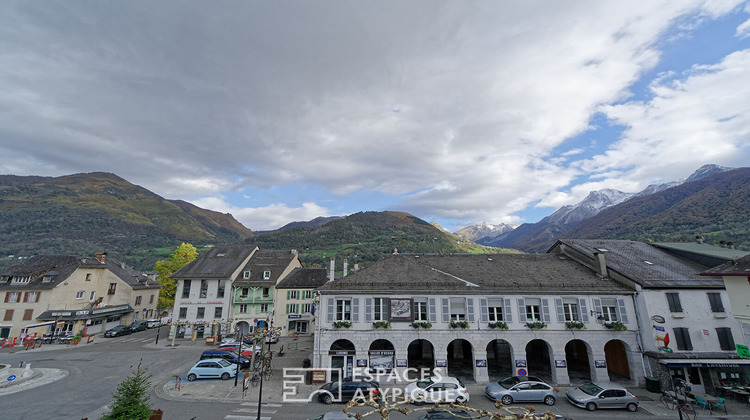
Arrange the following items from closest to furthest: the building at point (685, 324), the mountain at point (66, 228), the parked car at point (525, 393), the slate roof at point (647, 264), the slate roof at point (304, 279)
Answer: the parked car at point (525, 393), the building at point (685, 324), the slate roof at point (647, 264), the slate roof at point (304, 279), the mountain at point (66, 228)

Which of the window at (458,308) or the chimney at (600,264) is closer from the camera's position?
the window at (458,308)

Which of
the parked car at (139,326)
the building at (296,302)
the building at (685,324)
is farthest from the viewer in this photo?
the parked car at (139,326)

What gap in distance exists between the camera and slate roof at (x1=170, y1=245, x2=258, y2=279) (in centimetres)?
4509

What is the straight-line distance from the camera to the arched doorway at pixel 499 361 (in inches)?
1060

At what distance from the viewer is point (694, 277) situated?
25.5 m

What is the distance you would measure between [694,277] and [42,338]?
7515 centimetres

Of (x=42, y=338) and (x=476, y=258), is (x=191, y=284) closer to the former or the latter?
(x=42, y=338)

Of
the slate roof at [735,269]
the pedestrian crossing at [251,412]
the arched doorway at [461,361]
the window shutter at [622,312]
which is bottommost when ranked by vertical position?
the pedestrian crossing at [251,412]

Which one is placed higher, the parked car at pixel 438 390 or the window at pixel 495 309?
the window at pixel 495 309

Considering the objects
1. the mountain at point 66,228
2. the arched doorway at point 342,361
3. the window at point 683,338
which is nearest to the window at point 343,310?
the arched doorway at point 342,361

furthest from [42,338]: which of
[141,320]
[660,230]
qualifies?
[660,230]

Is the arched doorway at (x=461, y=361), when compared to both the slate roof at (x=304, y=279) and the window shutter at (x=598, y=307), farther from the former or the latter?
the slate roof at (x=304, y=279)

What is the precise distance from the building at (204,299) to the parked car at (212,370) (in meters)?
19.2

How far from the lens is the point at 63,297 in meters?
44.4
